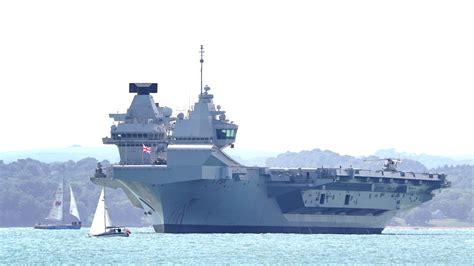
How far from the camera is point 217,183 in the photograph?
351 ft

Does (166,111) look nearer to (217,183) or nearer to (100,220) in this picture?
(100,220)

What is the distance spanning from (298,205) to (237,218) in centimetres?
484

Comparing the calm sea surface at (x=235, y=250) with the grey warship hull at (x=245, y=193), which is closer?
the calm sea surface at (x=235, y=250)

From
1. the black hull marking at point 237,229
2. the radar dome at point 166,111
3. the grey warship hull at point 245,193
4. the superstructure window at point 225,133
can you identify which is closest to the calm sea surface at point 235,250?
the black hull marking at point 237,229

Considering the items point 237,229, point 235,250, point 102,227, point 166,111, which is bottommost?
point 235,250

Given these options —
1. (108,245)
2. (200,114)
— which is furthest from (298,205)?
(108,245)

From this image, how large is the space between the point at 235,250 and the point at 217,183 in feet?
53.8

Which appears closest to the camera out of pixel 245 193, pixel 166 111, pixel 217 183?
pixel 217 183

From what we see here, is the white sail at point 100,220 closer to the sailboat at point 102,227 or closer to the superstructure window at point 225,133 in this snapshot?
the sailboat at point 102,227

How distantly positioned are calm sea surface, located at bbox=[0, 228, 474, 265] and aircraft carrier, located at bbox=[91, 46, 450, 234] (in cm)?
146

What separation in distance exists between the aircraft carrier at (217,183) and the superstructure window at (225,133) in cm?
7

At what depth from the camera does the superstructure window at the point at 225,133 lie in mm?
112900

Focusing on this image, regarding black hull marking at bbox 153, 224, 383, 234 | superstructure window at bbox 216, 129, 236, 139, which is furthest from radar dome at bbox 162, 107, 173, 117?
black hull marking at bbox 153, 224, 383, 234

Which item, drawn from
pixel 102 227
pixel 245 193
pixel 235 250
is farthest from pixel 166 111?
pixel 235 250
